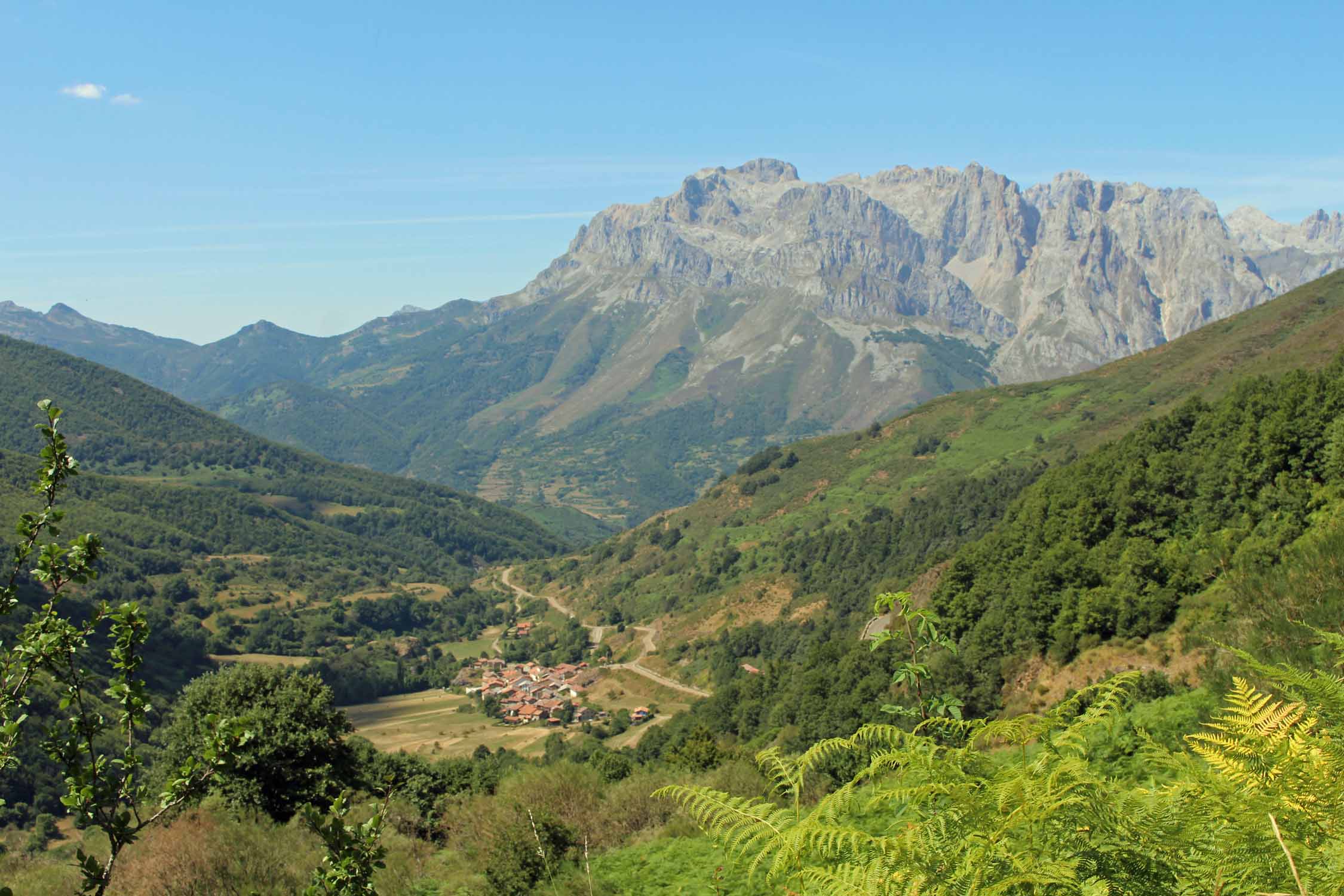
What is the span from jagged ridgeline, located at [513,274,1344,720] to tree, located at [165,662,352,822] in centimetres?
2311

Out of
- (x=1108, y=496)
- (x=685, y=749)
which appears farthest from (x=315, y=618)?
(x=1108, y=496)

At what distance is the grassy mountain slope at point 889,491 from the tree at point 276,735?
173ft

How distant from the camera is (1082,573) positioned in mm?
34188

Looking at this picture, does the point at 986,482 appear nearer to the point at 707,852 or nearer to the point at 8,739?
the point at 707,852

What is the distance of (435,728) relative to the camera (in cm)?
9681

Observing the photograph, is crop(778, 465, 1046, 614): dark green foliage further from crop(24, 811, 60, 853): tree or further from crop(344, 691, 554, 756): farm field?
crop(24, 811, 60, 853): tree

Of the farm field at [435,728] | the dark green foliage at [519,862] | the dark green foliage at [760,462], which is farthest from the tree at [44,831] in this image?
the dark green foliage at [760,462]

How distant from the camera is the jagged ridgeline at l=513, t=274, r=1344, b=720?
3212 cm

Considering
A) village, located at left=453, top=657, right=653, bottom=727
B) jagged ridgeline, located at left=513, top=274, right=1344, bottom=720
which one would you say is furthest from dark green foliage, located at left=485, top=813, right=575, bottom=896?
village, located at left=453, top=657, right=653, bottom=727

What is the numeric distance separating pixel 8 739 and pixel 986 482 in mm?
111935

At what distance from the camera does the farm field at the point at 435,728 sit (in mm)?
84500

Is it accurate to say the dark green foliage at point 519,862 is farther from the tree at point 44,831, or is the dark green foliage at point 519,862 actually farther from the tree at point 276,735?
the tree at point 44,831

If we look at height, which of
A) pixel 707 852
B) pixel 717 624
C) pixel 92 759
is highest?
pixel 92 759

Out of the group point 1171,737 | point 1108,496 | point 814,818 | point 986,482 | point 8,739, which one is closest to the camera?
point 814,818
